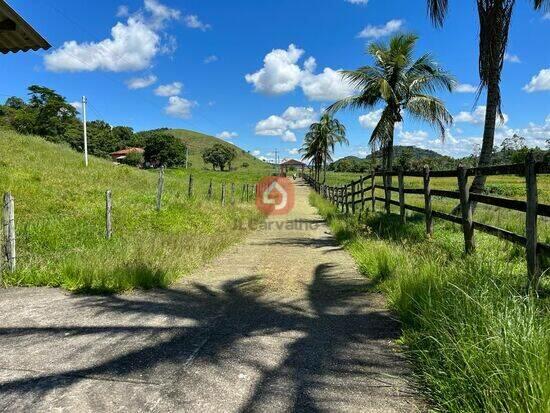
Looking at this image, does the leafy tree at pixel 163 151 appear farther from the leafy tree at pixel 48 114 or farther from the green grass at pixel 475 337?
the green grass at pixel 475 337

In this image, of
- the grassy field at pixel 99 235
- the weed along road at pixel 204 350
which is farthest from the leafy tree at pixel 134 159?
the weed along road at pixel 204 350

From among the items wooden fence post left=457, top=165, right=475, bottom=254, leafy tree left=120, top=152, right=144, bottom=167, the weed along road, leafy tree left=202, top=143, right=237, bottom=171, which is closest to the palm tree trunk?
wooden fence post left=457, top=165, right=475, bottom=254

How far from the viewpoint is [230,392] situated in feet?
9.70

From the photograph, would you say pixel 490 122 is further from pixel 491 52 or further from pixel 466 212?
pixel 466 212

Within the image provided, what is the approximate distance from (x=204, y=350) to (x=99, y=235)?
6.31 metres

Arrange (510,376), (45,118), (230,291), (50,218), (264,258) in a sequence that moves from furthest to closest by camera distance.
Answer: (45,118) < (50,218) < (264,258) < (230,291) < (510,376)

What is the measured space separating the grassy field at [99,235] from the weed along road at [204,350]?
39 centimetres

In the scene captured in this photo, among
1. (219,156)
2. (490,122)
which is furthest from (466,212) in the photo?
(219,156)

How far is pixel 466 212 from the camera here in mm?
6629

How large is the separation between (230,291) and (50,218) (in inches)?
249

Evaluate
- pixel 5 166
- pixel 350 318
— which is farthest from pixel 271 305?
pixel 5 166

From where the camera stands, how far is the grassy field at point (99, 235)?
591 centimetres

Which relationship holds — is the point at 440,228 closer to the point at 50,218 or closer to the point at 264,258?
the point at 264,258

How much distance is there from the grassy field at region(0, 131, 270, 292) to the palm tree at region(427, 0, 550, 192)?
21.0 ft
